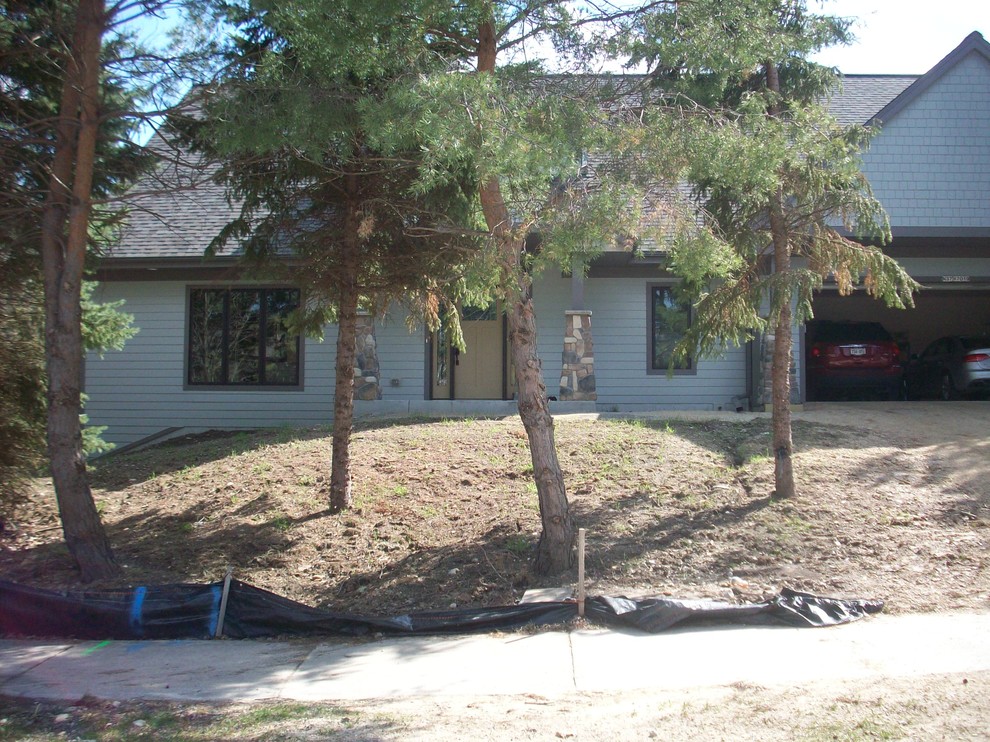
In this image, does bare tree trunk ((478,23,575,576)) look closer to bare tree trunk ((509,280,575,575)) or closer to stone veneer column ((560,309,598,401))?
bare tree trunk ((509,280,575,575))

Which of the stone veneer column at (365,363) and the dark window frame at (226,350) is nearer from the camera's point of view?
the stone veneer column at (365,363)

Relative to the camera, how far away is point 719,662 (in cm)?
584

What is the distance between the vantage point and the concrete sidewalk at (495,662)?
555 centimetres

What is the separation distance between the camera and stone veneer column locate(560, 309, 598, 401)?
45.6ft

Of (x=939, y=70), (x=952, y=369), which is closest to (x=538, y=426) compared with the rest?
(x=939, y=70)

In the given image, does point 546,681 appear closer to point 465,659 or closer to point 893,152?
point 465,659

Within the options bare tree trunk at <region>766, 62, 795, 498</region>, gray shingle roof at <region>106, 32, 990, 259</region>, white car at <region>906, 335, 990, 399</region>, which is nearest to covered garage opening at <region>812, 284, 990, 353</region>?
white car at <region>906, 335, 990, 399</region>

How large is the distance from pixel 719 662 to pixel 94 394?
13562mm

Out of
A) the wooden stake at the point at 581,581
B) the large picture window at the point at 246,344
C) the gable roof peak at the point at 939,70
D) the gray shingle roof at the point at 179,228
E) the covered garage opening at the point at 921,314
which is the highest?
the gable roof peak at the point at 939,70

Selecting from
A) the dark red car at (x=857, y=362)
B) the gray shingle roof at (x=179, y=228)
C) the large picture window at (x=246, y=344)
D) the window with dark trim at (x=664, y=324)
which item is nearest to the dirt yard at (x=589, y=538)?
the window with dark trim at (x=664, y=324)

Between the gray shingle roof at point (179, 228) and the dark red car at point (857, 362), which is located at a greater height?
the gray shingle roof at point (179, 228)

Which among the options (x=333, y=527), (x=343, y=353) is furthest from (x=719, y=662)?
(x=343, y=353)

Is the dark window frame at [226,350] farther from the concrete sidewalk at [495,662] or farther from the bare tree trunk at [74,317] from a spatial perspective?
the concrete sidewalk at [495,662]

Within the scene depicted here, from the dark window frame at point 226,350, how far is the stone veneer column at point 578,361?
4951 millimetres
